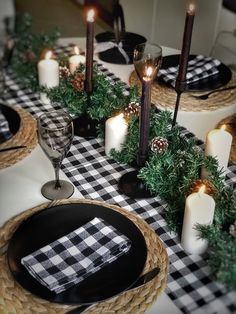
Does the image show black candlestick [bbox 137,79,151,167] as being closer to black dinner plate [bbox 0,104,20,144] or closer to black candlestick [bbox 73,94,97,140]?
black candlestick [bbox 73,94,97,140]

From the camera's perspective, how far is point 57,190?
102 cm

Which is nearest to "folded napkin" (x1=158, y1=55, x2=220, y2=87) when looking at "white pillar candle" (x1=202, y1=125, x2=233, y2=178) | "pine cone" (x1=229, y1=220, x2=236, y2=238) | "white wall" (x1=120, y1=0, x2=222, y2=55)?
"white pillar candle" (x1=202, y1=125, x2=233, y2=178)

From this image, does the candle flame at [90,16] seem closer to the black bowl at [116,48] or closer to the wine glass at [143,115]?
the wine glass at [143,115]

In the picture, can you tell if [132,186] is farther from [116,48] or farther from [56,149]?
[116,48]

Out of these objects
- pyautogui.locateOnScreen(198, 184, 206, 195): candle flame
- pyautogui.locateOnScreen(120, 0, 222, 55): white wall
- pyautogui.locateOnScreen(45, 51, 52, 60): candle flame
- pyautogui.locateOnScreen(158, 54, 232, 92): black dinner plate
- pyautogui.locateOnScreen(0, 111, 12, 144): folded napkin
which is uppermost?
pyautogui.locateOnScreen(45, 51, 52, 60): candle flame

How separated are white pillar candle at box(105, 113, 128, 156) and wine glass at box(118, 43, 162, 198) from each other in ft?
0.25

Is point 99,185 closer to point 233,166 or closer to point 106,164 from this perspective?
point 106,164

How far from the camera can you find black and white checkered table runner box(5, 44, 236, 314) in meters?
0.78

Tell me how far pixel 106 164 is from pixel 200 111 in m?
0.34

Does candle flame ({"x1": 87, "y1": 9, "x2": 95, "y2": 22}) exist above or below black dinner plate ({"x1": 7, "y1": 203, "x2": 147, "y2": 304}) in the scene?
above

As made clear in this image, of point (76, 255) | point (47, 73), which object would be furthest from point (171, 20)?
point (76, 255)

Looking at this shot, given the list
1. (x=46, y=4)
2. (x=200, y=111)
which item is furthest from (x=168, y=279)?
(x=46, y=4)

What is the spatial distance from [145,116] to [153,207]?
191 mm

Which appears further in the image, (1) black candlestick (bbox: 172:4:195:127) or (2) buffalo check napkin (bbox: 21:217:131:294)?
(1) black candlestick (bbox: 172:4:195:127)
